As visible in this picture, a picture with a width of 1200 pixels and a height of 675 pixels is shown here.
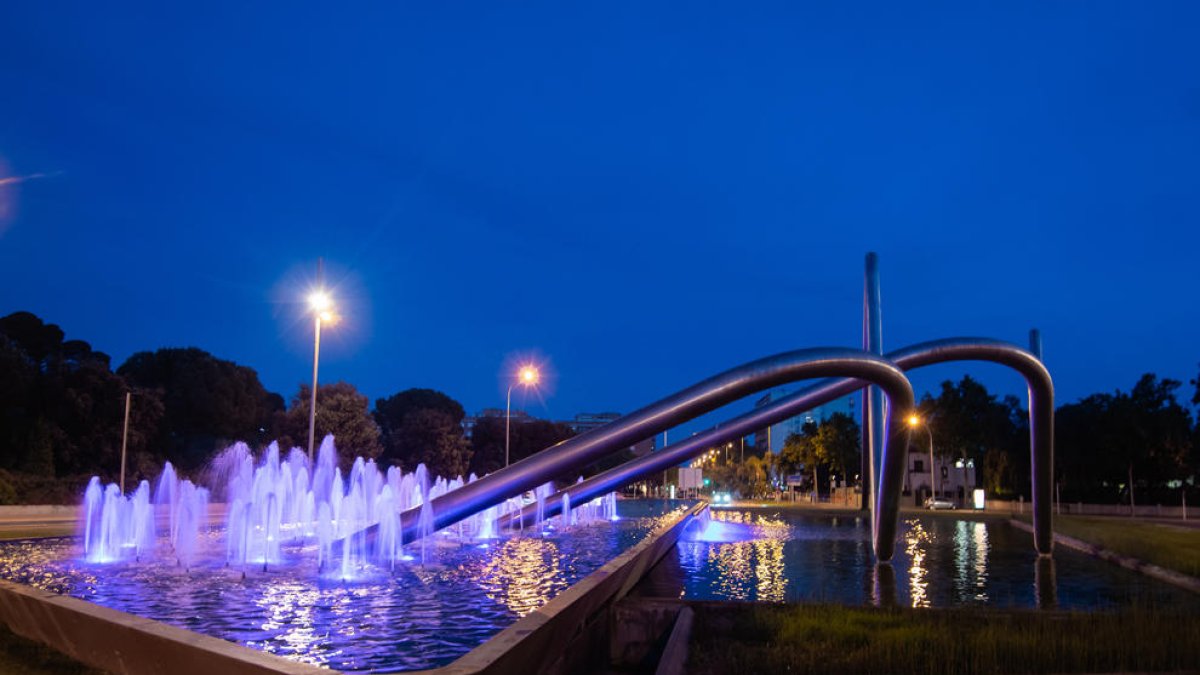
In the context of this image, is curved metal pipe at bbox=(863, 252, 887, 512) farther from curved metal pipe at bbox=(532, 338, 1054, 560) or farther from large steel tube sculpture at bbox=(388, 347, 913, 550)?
large steel tube sculpture at bbox=(388, 347, 913, 550)

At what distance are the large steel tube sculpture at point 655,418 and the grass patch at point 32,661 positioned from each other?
6977 millimetres

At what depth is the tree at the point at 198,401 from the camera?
6203 centimetres

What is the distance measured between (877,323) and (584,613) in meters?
Answer: 17.8

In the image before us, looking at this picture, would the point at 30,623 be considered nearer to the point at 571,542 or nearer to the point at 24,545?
the point at 24,545

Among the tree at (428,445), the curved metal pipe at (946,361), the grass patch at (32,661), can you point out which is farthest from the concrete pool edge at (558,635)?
the tree at (428,445)

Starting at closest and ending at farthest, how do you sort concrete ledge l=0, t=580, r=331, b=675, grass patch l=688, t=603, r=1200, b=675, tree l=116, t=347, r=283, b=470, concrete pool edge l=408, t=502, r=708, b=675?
concrete ledge l=0, t=580, r=331, b=675, concrete pool edge l=408, t=502, r=708, b=675, grass patch l=688, t=603, r=1200, b=675, tree l=116, t=347, r=283, b=470

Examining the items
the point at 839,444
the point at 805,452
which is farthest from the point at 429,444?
the point at 805,452

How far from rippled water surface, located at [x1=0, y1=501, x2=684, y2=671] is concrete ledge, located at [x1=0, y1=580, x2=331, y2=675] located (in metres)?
1.10

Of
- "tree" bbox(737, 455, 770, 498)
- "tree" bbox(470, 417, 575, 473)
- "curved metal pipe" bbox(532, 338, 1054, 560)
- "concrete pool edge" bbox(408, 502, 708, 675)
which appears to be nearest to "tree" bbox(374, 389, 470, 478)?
"tree" bbox(470, 417, 575, 473)

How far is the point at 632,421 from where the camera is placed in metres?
14.7

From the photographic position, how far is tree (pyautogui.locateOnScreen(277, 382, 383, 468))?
5211 centimetres

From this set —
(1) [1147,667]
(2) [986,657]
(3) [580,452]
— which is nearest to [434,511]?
(3) [580,452]

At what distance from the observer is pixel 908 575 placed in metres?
15.9

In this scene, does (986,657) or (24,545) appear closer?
(986,657)
